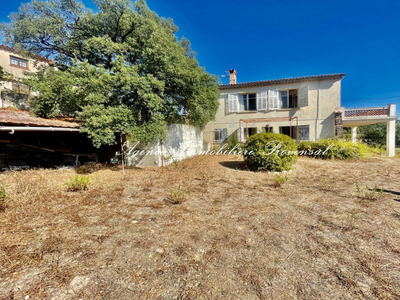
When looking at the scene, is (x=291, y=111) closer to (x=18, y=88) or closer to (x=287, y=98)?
(x=287, y=98)

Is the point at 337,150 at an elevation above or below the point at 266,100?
below

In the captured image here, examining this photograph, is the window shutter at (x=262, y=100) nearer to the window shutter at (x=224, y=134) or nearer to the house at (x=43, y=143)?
the window shutter at (x=224, y=134)

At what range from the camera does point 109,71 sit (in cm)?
715

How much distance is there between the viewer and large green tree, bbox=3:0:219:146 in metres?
5.57

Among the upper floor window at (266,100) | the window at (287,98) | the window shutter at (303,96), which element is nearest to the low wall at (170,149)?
the upper floor window at (266,100)

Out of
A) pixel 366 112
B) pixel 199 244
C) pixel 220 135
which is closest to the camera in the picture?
pixel 199 244

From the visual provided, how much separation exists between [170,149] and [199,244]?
6.66m

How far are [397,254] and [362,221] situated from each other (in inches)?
33.5

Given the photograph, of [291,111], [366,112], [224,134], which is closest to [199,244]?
[224,134]

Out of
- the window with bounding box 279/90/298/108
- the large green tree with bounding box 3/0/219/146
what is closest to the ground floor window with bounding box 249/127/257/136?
the window with bounding box 279/90/298/108

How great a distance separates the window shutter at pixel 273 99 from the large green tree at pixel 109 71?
586cm

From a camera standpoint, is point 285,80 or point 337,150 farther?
point 285,80

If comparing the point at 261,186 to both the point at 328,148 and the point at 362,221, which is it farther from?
the point at 328,148

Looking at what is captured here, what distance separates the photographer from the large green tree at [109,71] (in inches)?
219
